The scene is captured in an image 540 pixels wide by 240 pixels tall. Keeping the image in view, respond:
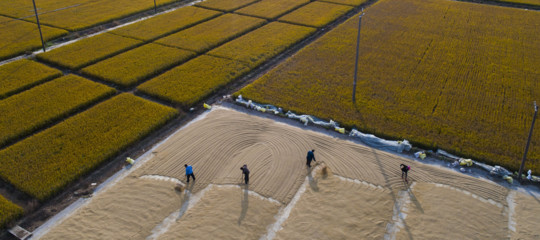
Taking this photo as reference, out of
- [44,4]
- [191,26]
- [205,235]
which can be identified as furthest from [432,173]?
[44,4]

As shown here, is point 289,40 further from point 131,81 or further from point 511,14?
point 511,14

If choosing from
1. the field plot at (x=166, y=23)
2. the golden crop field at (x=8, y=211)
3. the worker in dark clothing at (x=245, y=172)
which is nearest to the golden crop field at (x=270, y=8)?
the field plot at (x=166, y=23)

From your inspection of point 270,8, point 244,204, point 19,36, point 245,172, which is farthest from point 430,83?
point 19,36

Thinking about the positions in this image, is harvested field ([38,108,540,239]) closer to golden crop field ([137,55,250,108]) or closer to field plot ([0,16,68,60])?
golden crop field ([137,55,250,108])

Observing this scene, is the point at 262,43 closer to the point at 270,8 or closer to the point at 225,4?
the point at 270,8

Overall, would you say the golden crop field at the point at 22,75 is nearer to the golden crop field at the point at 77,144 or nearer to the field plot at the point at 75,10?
the golden crop field at the point at 77,144

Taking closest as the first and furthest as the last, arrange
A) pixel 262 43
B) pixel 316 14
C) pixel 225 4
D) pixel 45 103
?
pixel 45 103
pixel 262 43
pixel 316 14
pixel 225 4

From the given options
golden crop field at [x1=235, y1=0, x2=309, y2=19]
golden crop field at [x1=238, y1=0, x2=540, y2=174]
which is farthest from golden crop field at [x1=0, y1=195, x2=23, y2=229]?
golden crop field at [x1=235, y1=0, x2=309, y2=19]
